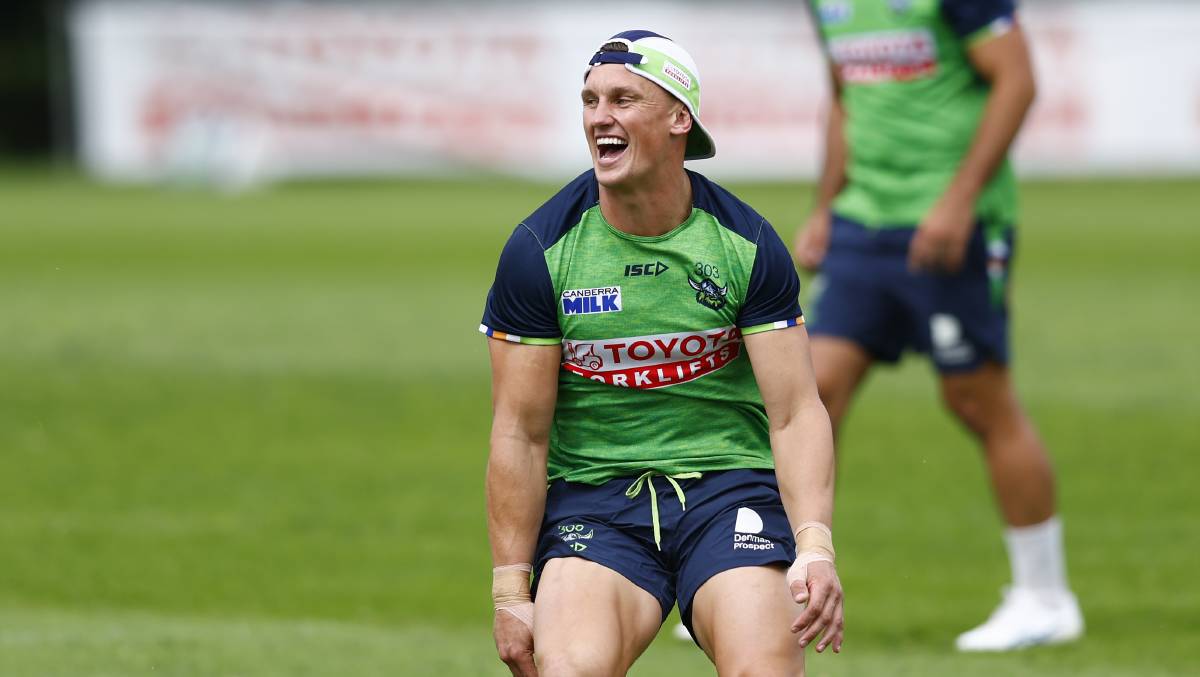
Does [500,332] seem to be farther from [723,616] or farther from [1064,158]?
[1064,158]

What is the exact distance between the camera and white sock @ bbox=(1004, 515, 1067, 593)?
6852 mm

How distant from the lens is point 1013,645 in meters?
6.69

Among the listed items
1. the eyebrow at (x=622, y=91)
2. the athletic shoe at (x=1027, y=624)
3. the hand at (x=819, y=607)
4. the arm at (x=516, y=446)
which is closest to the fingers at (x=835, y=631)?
the hand at (x=819, y=607)

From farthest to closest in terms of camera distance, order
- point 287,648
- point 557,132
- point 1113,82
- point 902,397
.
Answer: point 557,132, point 1113,82, point 902,397, point 287,648

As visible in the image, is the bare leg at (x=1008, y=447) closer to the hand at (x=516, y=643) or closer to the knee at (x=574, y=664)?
the hand at (x=516, y=643)

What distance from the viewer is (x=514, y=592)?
185 inches

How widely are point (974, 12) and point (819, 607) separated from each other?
298cm

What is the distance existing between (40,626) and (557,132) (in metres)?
25.4

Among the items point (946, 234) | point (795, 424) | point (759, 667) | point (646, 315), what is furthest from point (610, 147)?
point (946, 234)

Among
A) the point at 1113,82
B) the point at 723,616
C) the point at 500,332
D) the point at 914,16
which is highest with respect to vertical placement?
the point at 914,16

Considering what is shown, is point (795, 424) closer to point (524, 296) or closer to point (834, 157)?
point (524, 296)

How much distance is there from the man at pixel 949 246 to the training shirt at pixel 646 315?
203 cm

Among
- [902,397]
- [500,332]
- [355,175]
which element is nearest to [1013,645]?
[500,332]

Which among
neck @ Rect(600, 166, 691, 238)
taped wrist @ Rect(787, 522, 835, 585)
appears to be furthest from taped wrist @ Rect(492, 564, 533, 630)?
neck @ Rect(600, 166, 691, 238)
